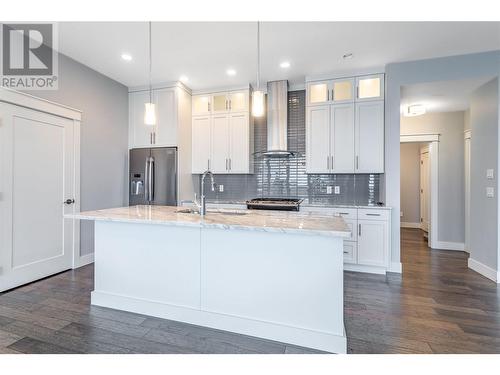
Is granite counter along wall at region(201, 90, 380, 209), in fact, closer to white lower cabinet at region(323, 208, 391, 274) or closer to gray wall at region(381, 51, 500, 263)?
gray wall at region(381, 51, 500, 263)

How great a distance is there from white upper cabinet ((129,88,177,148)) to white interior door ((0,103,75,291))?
3.38 feet

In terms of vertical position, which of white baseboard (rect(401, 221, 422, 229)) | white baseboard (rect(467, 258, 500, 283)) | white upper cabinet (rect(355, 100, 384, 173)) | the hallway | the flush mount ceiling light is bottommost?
the hallway

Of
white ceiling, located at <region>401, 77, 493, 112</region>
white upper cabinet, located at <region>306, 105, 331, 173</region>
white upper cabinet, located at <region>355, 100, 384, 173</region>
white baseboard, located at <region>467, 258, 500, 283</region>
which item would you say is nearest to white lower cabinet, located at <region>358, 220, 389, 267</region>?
white upper cabinet, located at <region>355, 100, 384, 173</region>

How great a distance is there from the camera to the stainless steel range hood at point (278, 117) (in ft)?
13.5

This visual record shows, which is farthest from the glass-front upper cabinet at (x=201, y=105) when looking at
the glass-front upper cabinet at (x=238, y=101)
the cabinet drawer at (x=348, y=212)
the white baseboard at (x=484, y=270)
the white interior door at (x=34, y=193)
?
the white baseboard at (x=484, y=270)

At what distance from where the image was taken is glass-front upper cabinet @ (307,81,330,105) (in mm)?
3879

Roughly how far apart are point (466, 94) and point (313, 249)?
383cm

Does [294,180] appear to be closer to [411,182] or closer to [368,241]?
[368,241]

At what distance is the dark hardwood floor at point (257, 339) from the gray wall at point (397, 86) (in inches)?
33.2

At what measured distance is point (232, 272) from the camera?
205cm

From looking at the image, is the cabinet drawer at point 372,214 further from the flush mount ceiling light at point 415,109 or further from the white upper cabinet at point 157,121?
the white upper cabinet at point 157,121

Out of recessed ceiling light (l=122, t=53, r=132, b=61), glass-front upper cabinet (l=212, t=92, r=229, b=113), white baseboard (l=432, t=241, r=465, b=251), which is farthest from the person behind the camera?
white baseboard (l=432, t=241, r=465, b=251)

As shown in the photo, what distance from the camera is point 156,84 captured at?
14.0 feet

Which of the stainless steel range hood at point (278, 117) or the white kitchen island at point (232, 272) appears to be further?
the stainless steel range hood at point (278, 117)
